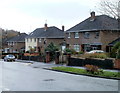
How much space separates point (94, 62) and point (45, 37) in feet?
121

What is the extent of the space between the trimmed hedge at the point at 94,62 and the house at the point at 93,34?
11.7 m

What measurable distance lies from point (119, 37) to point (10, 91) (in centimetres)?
3302

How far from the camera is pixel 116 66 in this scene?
2342cm

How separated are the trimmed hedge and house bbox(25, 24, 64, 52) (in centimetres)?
3084

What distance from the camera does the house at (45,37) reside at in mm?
62750

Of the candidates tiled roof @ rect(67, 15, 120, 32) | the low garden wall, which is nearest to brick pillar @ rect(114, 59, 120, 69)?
the low garden wall

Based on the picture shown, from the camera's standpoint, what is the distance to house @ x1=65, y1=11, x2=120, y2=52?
42219 millimetres

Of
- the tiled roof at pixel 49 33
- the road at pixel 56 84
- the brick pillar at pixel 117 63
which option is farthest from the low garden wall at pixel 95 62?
the tiled roof at pixel 49 33

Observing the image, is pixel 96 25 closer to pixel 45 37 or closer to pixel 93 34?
pixel 93 34

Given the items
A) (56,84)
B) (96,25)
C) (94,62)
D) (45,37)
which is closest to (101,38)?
(96,25)

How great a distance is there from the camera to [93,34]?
44.8 meters

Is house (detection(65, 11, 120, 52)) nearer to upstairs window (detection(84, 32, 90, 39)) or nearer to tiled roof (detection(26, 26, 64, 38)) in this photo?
upstairs window (detection(84, 32, 90, 39))

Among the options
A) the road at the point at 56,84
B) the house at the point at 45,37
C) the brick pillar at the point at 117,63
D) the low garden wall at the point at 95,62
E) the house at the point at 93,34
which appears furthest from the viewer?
the house at the point at 45,37

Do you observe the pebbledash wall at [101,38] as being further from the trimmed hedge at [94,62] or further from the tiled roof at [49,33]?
the tiled roof at [49,33]
